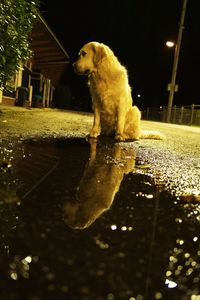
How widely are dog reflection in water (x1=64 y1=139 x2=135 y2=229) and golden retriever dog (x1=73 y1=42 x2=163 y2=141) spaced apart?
1029mm

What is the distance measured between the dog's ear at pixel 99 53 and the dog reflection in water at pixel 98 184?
167 centimetres

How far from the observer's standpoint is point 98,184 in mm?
3160

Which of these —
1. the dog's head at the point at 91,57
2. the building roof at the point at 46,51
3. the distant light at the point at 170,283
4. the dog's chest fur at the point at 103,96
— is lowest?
the distant light at the point at 170,283

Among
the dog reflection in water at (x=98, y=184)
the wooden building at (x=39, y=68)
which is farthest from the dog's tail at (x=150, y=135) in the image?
the wooden building at (x=39, y=68)

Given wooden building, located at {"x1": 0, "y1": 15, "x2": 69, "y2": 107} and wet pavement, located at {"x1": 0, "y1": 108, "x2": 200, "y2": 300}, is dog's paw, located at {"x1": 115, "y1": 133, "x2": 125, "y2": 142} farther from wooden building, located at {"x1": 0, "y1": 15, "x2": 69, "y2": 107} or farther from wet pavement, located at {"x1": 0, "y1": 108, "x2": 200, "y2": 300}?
wooden building, located at {"x1": 0, "y1": 15, "x2": 69, "y2": 107}

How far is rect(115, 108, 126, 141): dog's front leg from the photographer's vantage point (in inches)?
255

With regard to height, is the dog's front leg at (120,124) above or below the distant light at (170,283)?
above

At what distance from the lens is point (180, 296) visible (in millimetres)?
1406

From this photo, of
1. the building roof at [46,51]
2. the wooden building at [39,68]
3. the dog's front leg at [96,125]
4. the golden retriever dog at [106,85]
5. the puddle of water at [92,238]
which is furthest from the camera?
the wooden building at [39,68]

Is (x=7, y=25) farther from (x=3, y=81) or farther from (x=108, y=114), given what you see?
(x=108, y=114)

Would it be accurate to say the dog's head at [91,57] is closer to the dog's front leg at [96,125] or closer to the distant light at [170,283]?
the dog's front leg at [96,125]

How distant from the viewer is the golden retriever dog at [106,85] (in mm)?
6422

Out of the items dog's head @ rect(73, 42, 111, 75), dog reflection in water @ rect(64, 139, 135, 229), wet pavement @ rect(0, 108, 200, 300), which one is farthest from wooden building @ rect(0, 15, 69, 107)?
wet pavement @ rect(0, 108, 200, 300)

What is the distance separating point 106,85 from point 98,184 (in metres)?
3.54
